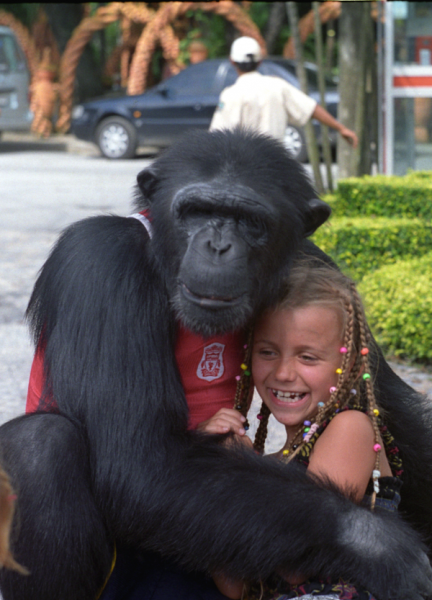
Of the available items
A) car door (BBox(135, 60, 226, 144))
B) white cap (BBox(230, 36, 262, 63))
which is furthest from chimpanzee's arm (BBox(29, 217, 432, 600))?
car door (BBox(135, 60, 226, 144))

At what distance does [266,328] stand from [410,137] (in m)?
9.07

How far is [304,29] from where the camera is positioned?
21.6 metres

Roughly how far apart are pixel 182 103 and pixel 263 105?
354 inches

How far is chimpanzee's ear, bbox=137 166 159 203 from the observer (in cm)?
286

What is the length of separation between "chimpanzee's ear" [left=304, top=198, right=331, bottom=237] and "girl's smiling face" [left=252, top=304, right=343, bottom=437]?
37 centimetres

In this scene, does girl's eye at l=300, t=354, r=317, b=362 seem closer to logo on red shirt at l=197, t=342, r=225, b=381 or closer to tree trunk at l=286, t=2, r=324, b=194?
logo on red shirt at l=197, t=342, r=225, b=381

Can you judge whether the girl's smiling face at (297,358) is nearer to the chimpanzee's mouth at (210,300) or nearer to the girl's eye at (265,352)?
the girl's eye at (265,352)

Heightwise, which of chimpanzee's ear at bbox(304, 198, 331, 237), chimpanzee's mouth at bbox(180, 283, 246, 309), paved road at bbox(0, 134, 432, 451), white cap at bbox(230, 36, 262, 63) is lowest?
paved road at bbox(0, 134, 432, 451)

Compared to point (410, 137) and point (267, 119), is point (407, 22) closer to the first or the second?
point (410, 137)

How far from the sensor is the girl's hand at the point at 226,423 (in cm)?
271

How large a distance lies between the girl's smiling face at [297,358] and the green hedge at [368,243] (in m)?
4.25

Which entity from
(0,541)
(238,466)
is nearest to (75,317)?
(238,466)

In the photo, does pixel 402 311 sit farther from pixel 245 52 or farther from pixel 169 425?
pixel 245 52

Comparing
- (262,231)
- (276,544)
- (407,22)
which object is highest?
(407,22)
